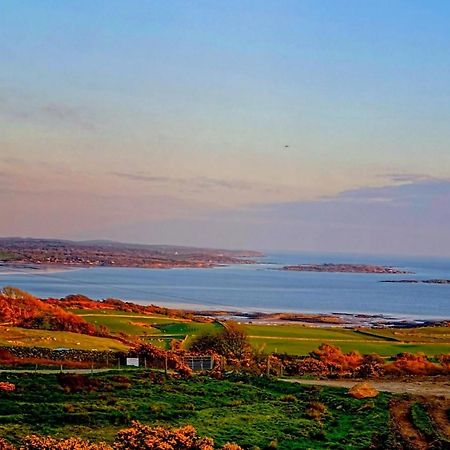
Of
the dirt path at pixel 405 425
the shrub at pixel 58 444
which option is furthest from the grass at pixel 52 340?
the shrub at pixel 58 444

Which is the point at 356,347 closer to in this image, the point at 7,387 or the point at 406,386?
the point at 406,386

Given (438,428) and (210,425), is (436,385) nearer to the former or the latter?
(438,428)

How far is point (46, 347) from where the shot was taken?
34812 mm

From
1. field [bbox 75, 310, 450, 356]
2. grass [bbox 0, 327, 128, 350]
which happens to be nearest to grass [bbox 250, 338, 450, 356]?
field [bbox 75, 310, 450, 356]

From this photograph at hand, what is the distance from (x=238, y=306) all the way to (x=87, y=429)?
277 feet

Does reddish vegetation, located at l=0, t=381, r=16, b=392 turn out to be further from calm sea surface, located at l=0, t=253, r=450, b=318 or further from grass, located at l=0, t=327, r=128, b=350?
calm sea surface, located at l=0, t=253, r=450, b=318

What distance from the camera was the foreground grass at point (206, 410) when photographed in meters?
17.2

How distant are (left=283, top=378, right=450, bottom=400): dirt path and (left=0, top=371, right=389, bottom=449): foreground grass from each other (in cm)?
223

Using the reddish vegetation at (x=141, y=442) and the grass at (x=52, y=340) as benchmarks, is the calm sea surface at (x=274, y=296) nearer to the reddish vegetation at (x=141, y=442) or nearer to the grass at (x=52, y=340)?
the grass at (x=52, y=340)

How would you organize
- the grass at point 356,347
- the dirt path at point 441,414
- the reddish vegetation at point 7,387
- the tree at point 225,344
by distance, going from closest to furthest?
the dirt path at point 441,414 < the reddish vegetation at point 7,387 < the tree at point 225,344 < the grass at point 356,347

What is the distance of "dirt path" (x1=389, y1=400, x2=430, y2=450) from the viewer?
17.9 meters

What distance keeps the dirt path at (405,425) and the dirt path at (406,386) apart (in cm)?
281

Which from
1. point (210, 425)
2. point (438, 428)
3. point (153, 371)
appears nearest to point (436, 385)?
point (438, 428)

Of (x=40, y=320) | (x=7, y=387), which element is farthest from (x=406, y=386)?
(x=40, y=320)
